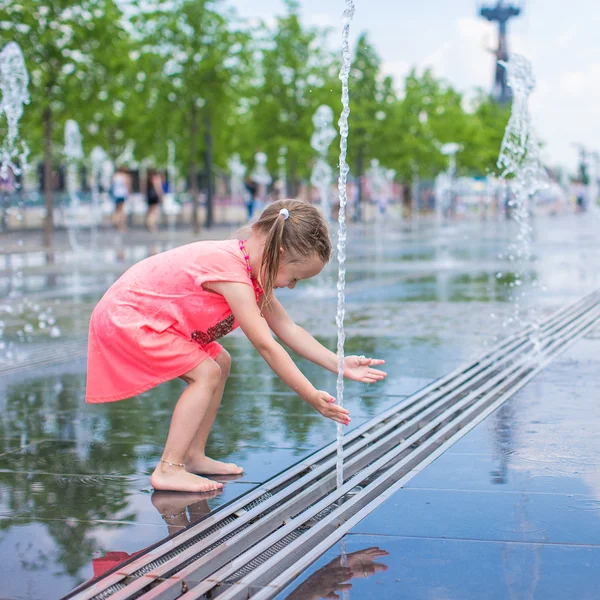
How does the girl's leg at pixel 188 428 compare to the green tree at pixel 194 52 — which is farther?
the green tree at pixel 194 52

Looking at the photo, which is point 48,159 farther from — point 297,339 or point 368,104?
point 368,104

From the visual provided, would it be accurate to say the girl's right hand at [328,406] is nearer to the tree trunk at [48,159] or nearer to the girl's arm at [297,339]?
the girl's arm at [297,339]

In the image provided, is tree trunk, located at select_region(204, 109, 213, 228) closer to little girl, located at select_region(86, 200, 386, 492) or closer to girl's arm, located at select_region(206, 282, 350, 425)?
little girl, located at select_region(86, 200, 386, 492)

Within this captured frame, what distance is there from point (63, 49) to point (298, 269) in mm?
16903

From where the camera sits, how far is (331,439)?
512 cm

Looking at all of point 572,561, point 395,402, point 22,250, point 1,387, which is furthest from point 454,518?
point 22,250

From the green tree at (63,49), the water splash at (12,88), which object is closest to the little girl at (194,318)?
the water splash at (12,88)

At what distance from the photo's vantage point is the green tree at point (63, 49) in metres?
19.4

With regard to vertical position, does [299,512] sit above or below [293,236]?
below

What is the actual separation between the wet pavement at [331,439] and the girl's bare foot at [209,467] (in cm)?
8

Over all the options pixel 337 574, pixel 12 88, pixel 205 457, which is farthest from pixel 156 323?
pixel 12 88

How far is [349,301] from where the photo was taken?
39.3 ft

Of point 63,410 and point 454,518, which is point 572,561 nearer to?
point 454,518

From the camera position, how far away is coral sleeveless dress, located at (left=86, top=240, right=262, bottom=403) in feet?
13.4
